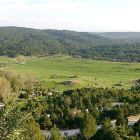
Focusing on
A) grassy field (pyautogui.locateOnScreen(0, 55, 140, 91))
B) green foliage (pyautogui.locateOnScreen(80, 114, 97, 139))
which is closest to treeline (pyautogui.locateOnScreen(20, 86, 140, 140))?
green foliage (pyautogui.locateOnScreen(80, 114, 97, 139))

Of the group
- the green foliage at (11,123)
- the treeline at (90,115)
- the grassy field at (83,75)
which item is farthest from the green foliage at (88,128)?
the grassy field at (83,75)

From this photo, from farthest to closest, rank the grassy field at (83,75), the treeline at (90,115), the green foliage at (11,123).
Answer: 1. the grassy field at (83,75)
2. the treeline at (90,115)
3. the green foliage at (11,123)

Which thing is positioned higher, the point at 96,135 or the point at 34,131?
the point at 34,131

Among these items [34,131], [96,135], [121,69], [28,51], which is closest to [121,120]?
[96,135]

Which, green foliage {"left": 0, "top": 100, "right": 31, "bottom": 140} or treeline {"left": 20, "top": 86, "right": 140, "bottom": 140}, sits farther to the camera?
treeline {"left": 20, "top": 86, "right": 140, "bottom": 140}

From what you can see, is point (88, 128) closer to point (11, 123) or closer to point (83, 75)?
point (11, 123)

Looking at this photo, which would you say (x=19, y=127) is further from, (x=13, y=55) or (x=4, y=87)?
(x=13, y=55)

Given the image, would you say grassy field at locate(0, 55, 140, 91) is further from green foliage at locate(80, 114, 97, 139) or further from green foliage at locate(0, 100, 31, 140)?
green foliage at locate(0, 100, 31, 140)

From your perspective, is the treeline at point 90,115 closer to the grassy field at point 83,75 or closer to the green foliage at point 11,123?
the green foliage at point 11,123

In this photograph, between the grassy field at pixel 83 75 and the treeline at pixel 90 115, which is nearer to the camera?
the treeline at pixel 90 115

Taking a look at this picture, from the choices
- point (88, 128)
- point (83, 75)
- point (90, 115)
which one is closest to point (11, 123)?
point (88, 128)

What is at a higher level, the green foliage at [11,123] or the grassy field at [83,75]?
the green foliage at [11,123]
